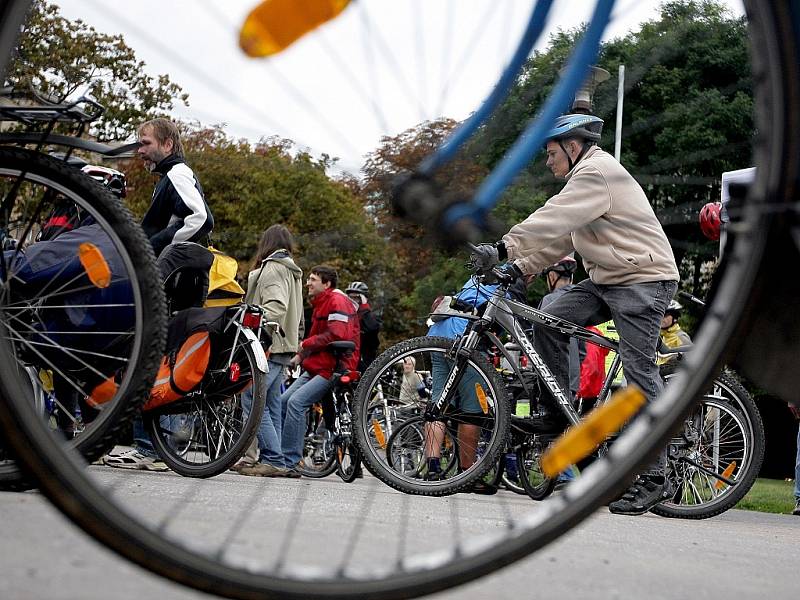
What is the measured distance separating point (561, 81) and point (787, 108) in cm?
36

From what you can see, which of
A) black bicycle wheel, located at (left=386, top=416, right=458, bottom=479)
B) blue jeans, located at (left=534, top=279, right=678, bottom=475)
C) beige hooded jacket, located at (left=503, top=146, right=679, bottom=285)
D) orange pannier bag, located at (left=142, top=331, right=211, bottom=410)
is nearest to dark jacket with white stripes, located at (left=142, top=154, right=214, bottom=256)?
orange pannier bag, located at (left=142, top=331, right=211, bottom=410)

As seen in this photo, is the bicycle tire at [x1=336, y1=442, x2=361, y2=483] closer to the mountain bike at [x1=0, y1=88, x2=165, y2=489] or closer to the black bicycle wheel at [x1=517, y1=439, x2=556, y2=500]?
the black bicycle wheel at [x1=517, y1=439, x2=556, y2=500]

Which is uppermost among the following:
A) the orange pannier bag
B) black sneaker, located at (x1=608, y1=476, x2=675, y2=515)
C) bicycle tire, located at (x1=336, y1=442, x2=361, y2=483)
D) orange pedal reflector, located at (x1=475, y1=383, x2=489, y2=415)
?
the orange pannier bag

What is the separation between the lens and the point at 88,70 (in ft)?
10.8

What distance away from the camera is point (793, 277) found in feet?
6.54

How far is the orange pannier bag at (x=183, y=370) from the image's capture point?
591cm

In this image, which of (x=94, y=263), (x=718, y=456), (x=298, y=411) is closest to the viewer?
(x=94, y=263)

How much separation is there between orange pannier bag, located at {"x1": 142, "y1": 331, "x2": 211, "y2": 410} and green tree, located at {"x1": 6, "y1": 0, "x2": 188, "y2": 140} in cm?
221

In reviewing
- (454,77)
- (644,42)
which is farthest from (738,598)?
(454,77)

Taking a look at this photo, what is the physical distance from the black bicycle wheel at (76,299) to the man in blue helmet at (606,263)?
5.81ft

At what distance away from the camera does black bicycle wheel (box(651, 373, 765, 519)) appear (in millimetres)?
6719

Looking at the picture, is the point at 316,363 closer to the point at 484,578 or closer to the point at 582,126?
the point at 582,126

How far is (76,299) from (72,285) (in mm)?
56

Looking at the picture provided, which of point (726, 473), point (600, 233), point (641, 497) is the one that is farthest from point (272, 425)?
point (600, 233)
